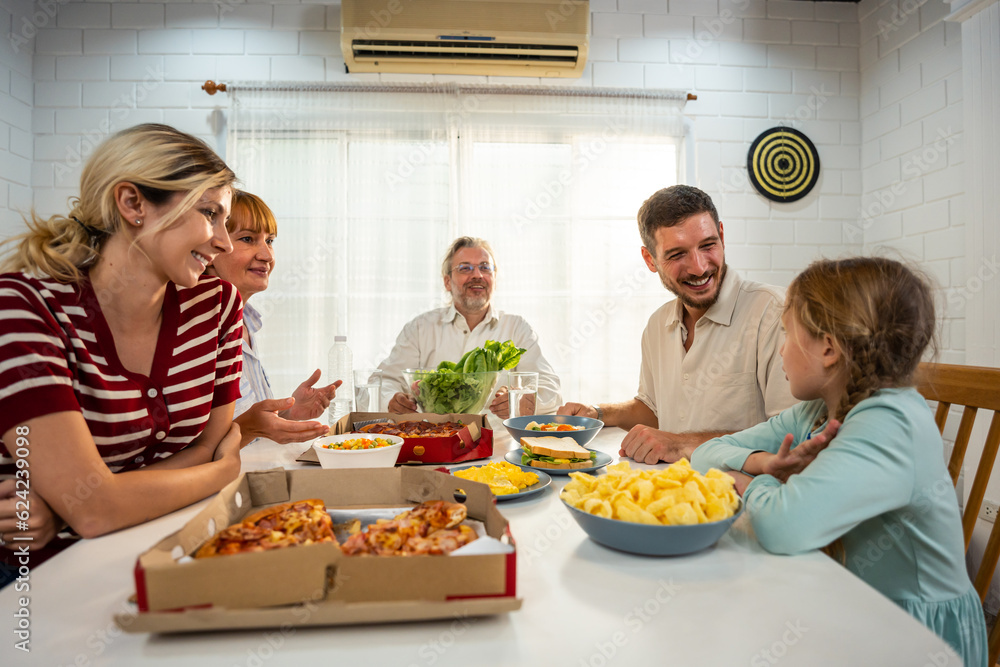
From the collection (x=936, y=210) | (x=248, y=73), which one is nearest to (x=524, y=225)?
(x=248, y=73)

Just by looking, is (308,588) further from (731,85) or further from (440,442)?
(731,85)

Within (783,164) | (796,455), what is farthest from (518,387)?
(783,164)

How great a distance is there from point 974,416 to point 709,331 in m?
0.73

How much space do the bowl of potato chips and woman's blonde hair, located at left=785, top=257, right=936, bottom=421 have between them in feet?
1.21

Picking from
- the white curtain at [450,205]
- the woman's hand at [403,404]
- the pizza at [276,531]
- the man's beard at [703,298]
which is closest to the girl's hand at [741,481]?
the pizza at [276,531]

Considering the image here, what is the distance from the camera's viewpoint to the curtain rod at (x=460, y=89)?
3.35 m

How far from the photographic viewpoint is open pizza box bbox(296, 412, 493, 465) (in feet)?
4.50

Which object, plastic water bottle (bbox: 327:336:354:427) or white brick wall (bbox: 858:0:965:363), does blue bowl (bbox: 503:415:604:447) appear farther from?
white brick wall (bbox: 858:0:965:363)

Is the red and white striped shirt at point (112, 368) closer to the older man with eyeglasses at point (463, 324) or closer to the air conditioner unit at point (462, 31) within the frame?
the older man with eyeglasses at point (463, 324)

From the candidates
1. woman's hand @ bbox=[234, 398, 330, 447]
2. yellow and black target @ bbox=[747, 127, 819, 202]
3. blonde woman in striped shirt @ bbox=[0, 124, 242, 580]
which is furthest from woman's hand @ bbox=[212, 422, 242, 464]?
yellow and black target @ bbox=[747, 127, 819, 202]

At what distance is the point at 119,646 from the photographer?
0.62 metres

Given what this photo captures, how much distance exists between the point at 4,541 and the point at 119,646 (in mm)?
604

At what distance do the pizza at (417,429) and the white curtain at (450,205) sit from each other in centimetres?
198

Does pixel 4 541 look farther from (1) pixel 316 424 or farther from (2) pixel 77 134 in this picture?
(2) pixel 77 134
